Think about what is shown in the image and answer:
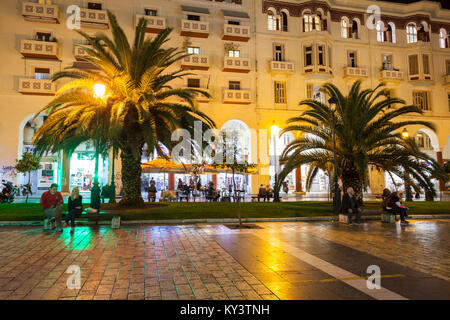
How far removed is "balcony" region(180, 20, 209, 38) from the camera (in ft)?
90.0

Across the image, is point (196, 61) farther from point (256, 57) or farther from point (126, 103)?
point (126, 103)

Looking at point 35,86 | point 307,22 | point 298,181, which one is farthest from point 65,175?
point 307,22

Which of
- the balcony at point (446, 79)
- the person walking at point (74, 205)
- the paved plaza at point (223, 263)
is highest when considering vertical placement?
the balcony at point (446, 79)

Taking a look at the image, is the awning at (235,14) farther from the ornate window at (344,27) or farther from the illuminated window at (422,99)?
the illuminated window at (422,99)

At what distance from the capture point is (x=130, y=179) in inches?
593

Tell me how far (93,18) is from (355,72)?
23931 millimetres

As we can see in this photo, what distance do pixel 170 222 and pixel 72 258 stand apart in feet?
17.6

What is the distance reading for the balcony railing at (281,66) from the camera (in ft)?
96.0

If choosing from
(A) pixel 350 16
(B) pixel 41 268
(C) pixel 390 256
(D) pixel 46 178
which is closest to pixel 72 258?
(B) pixel 41 268

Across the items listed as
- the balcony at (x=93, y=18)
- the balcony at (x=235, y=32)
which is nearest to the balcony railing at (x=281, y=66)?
the balcony at (x=235, y=32)

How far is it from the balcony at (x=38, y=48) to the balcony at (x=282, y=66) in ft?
59.4

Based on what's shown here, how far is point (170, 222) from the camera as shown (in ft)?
37.3

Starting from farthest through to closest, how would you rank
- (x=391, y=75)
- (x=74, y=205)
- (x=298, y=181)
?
1. (x=391, y=75)
2. (x=298, y=181)
3. (x=74, y=205)

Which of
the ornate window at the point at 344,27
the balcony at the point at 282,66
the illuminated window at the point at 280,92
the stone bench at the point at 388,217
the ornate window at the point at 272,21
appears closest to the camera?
the stone bench at the point at 388,217
